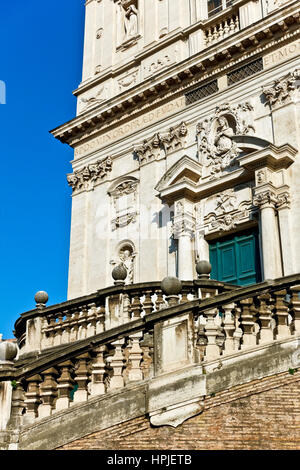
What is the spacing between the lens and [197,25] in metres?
19.7

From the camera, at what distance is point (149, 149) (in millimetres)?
19531

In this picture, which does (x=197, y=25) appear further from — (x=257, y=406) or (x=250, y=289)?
(x=257, y=406)

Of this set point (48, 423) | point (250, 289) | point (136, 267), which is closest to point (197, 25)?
point (136, 267)

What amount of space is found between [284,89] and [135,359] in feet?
34.1

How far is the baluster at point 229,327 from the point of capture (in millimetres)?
8484

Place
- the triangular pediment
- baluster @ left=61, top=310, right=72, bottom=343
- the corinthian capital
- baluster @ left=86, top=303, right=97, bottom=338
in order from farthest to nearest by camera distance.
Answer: the triangular pediment, the corinthian capital, baluster @ left=61, top=310, right=72, bottom=343, baluster @ left=86, top=303, right=97, bottom=338

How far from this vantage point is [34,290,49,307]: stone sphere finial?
46.0 ft

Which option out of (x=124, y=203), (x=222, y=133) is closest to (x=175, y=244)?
(x=124, y=203)

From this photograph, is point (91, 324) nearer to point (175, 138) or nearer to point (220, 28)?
point (175, 138)

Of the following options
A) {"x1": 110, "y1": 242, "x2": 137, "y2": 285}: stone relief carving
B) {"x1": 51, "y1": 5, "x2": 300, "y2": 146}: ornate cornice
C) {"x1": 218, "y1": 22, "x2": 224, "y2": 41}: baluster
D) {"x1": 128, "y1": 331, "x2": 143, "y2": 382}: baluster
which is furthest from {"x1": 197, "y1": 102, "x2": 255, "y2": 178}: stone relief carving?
{"x1": 128, "y1": 331, "x2": 143, "y2": 382}: baluster

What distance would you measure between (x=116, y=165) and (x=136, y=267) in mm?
3879

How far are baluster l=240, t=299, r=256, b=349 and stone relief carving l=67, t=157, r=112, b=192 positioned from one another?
12663 mm

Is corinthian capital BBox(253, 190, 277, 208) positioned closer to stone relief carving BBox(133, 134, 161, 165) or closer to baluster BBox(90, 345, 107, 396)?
stone relief carving BBox(133, 134, 161, 165)

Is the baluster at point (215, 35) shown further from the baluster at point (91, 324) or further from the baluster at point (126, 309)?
the baluster at point (91, 324)
